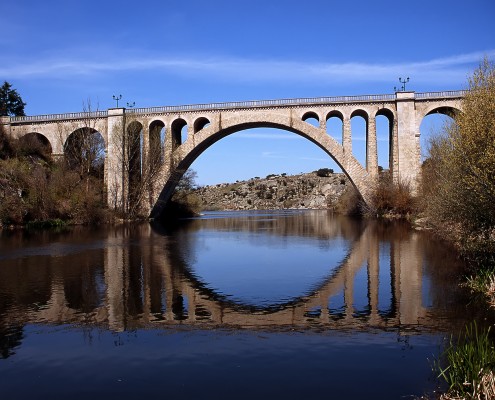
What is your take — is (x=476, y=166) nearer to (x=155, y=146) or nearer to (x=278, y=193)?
(x=155, y=146)

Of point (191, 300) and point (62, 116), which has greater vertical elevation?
point (62, 116)

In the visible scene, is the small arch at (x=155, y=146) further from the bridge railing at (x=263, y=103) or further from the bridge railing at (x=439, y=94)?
the bridge railing at (x=439, y=94)

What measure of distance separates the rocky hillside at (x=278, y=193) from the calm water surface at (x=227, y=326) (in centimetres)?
8353

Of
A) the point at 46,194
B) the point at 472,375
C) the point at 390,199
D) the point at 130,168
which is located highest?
the point at 130,168

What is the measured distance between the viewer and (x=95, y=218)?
135 feet

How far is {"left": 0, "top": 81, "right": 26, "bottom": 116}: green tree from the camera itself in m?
58.7

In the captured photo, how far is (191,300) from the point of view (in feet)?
37.6

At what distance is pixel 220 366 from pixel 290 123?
39.0m

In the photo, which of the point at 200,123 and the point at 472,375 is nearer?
the point at 472,375

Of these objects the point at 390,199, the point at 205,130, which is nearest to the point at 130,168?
the point at 205,130

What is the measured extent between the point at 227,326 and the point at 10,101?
198 feet

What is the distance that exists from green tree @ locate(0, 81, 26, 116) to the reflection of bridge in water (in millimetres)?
48823

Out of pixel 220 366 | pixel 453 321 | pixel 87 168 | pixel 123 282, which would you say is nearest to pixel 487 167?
pixel 453 321

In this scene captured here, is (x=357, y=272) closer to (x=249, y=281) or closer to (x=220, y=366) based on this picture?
(x=249, y=281)
